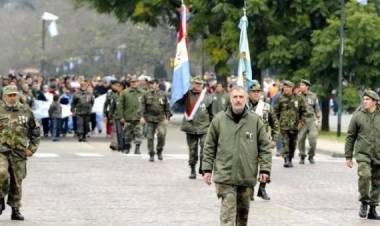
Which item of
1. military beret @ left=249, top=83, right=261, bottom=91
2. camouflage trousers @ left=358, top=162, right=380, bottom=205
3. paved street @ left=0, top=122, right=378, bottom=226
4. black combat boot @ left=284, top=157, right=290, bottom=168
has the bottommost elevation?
paved street @ left=0, top=122, right=378, bottom=226

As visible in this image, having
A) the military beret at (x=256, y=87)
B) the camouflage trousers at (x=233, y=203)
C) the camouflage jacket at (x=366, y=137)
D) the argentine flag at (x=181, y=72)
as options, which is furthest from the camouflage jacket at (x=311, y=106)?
the camouflage trousers at (x=233, y=203)

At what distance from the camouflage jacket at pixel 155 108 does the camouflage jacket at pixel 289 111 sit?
263 cm

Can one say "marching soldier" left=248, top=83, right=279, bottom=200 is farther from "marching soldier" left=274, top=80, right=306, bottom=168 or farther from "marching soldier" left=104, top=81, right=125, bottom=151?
"marching soldier" left=104, top=81, right=125, bottom=151

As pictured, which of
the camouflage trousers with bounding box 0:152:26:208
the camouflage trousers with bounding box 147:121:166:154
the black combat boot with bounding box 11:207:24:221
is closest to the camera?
the camouflage trousers with bounding box 0:152:26:208

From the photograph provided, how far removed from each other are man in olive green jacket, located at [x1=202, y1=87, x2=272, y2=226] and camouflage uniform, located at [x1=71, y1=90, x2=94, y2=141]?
72.9ft

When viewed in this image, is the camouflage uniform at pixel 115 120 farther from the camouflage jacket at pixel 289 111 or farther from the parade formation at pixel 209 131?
the camouflage jacket at pixel 289 111

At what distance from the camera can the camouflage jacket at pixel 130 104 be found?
28.2 metres

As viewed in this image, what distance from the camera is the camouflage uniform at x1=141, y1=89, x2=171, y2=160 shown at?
25672 mm

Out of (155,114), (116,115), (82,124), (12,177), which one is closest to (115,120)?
(116,115)

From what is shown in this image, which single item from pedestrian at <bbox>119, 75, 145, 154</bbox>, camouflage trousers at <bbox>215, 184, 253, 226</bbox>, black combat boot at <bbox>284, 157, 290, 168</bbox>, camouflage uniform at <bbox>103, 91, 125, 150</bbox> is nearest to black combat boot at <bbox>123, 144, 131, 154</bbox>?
pedestrian at <bbox>119, 75, 145, 154</bbox>

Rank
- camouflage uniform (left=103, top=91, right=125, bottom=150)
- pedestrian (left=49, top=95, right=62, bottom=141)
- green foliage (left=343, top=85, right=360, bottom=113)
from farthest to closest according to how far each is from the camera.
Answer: green foliage (left=343, top=85, right=360, bottom=113) < pedestrian (left=49, top=95, right=62, bottom=141) < camouflage uniform (left=103, top=91, right=125, bottom=150)

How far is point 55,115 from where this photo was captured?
35.6 meters

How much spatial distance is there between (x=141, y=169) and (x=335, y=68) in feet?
53.1

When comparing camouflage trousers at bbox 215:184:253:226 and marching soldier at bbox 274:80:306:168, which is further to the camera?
marching soldier at bbox 274:80:306:168
